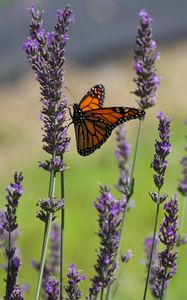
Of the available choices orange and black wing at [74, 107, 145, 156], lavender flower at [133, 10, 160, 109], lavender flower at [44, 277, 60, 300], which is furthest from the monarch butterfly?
lavender flower at [44, 277, 60, 300]

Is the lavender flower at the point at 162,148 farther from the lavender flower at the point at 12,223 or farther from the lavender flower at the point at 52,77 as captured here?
the lavender flower at the point at 12,223

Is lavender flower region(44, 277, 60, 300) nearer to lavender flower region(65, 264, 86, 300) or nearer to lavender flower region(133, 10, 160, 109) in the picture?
lavender flower region(65, 264, 86, 300)

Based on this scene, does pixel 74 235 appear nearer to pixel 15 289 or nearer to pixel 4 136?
pixel 4 136

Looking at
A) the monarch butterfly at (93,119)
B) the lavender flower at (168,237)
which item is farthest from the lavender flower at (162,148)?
the monarch butterfly at (93,119)

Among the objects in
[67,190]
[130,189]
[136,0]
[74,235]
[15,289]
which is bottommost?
[15,289]

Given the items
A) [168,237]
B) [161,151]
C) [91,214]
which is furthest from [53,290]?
[91,214]

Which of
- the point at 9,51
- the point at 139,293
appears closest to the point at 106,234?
the point at 139,293
